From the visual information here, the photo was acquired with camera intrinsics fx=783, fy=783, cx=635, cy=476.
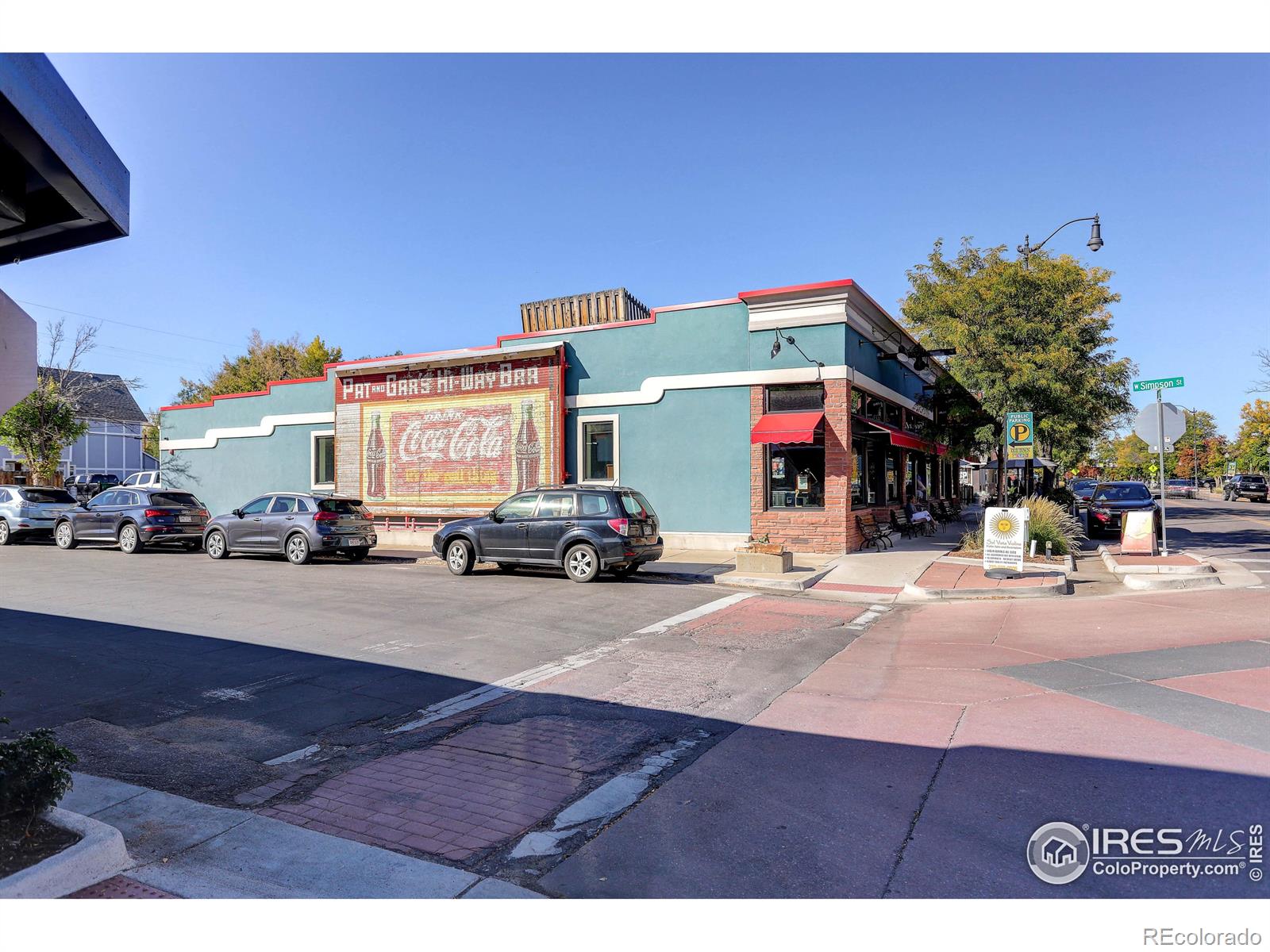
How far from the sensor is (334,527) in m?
17.6

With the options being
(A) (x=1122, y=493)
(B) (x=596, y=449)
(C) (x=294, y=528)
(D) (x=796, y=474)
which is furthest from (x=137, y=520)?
(A) (x=1122, y=493)

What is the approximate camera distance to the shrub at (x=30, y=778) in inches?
140

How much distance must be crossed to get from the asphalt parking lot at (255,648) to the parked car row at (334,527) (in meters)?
0.66

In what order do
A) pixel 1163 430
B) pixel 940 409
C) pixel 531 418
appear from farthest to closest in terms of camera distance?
pixel 940 409 < pixel 531 418 < pixel 1163 430

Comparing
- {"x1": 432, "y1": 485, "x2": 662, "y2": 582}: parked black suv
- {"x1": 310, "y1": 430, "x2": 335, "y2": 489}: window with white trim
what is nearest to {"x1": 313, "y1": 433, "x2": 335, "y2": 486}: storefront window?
{"x1": 310, "y1": 430, "x2": 335, "y2": 489}: window with white trim

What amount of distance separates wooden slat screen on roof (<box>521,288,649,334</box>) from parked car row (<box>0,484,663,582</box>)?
705 cm

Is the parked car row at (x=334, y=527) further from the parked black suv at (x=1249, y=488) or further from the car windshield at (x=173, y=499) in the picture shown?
the parked black suv at (x=1249, y=488)

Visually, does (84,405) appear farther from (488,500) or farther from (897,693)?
(897,693)

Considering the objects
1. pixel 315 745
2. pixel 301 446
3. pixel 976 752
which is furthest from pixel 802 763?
pixel 301 446

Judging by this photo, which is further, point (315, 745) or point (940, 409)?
point (940, 409)

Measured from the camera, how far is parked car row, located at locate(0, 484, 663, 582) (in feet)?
46.9

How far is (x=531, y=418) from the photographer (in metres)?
21.0

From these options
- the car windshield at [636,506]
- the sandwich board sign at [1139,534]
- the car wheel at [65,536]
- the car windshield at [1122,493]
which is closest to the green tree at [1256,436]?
the car windshield at [1122,493]

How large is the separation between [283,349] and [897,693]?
4703cm
